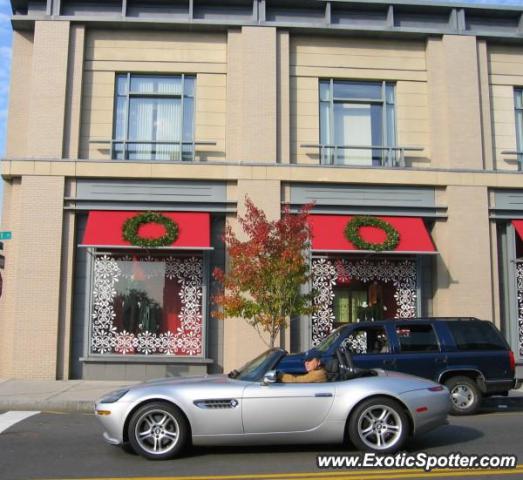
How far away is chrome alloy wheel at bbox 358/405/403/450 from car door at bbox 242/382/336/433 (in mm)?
468

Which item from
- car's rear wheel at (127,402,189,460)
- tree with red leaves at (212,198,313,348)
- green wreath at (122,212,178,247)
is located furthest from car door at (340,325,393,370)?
green wreath at (122,212,178,247)

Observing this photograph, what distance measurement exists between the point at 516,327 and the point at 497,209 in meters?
3.13

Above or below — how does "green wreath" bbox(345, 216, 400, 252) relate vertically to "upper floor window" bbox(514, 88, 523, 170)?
below

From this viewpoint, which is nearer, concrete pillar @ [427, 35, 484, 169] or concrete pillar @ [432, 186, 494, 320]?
concrete pillar @ [432, 186, 494, 320]

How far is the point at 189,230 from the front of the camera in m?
15.7

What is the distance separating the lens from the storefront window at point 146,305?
1569cm

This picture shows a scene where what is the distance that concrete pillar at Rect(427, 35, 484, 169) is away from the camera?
1680 centimetres

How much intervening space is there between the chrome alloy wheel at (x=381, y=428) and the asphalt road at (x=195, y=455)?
32 centimetres

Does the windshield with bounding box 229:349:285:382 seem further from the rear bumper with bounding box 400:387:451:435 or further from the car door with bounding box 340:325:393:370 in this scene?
the car door with bounding box 340:325:393:370

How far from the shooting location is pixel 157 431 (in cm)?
690

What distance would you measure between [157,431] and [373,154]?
38.9ft

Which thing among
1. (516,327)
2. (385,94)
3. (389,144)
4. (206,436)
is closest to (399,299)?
(516,327)

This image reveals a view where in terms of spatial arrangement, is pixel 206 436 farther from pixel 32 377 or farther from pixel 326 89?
pixel 326 89

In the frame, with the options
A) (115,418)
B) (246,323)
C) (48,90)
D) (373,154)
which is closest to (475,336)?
(246,323)
